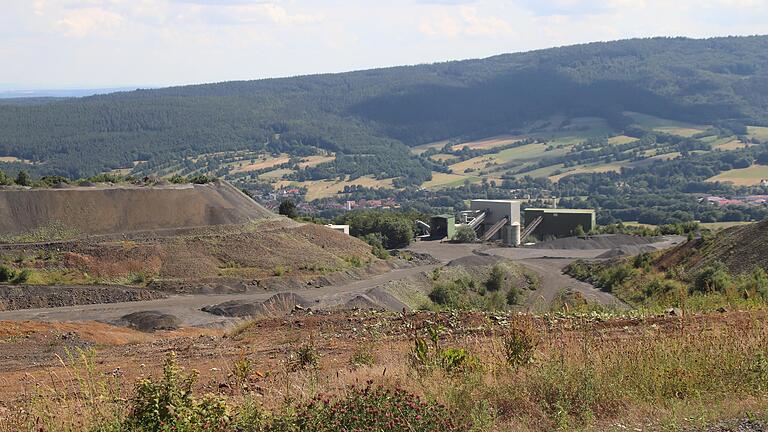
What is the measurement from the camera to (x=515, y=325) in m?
11.4

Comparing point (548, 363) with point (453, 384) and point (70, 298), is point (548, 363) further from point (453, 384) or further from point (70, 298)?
point (70, 298)

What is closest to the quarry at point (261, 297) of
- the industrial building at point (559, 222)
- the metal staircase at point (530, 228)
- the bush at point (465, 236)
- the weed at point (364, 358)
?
the weed at point (364, 358)

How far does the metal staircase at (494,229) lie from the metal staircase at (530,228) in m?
2.03

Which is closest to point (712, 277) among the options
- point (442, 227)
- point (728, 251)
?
point (728, 251)

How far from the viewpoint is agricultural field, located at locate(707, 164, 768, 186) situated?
15735 cm

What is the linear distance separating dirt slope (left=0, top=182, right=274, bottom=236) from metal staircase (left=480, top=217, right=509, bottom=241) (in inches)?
1290

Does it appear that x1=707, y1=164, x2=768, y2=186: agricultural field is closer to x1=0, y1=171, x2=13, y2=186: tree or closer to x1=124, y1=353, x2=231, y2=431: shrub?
x1=0, y1=171, x2=13, y2=186: tree

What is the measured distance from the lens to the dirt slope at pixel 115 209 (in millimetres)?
50531

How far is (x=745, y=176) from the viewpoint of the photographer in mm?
162625

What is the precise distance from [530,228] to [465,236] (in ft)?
26.0

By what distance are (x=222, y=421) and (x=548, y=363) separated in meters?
3.73

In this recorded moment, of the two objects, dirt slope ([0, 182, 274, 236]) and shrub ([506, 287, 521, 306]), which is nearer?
shrub ([506, 287, 521, 306])

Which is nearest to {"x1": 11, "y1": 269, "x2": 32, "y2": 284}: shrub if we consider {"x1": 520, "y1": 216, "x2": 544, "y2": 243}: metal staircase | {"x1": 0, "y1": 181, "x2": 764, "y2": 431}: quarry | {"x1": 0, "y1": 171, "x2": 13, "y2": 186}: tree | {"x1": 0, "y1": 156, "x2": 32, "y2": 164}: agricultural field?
{"x1": 0, "y1": 181, "x2": 764, "y2": 431}: quarry

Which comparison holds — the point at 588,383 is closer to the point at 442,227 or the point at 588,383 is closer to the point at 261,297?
the point at 261,297
